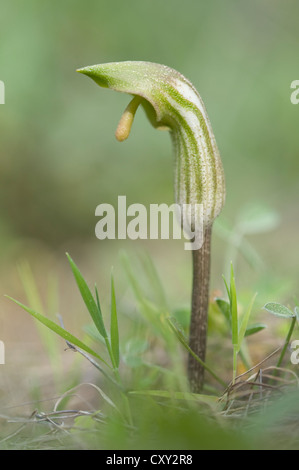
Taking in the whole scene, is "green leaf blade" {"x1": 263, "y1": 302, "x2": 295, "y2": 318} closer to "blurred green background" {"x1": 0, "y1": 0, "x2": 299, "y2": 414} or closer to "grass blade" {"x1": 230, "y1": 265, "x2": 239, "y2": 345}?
"grass blade" {"x1": 230, "y1": 265, "x2": 239, "y2": 345}

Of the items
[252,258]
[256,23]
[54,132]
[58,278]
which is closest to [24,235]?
[58,278]

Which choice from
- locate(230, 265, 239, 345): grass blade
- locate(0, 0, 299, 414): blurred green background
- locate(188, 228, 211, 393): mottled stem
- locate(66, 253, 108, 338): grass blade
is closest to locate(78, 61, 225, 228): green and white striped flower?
locate(188, 228, 211, 393): mottled stem

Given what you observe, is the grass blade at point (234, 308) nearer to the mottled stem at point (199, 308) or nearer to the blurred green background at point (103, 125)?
the mottled stem at point (199, 308)

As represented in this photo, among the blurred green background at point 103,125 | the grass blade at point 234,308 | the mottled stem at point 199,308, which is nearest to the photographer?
the grass blade at point 234,308

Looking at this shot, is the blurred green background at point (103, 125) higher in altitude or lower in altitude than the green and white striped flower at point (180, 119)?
higher

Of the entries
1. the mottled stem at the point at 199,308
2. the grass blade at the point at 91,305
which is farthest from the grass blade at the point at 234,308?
the grass blade at the point at 91,305

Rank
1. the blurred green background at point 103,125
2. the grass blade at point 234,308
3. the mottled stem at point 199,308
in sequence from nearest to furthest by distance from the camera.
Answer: the grass blade at point 234,308
the mottled stem at point 199,308
the blurred green background at point 103,125
